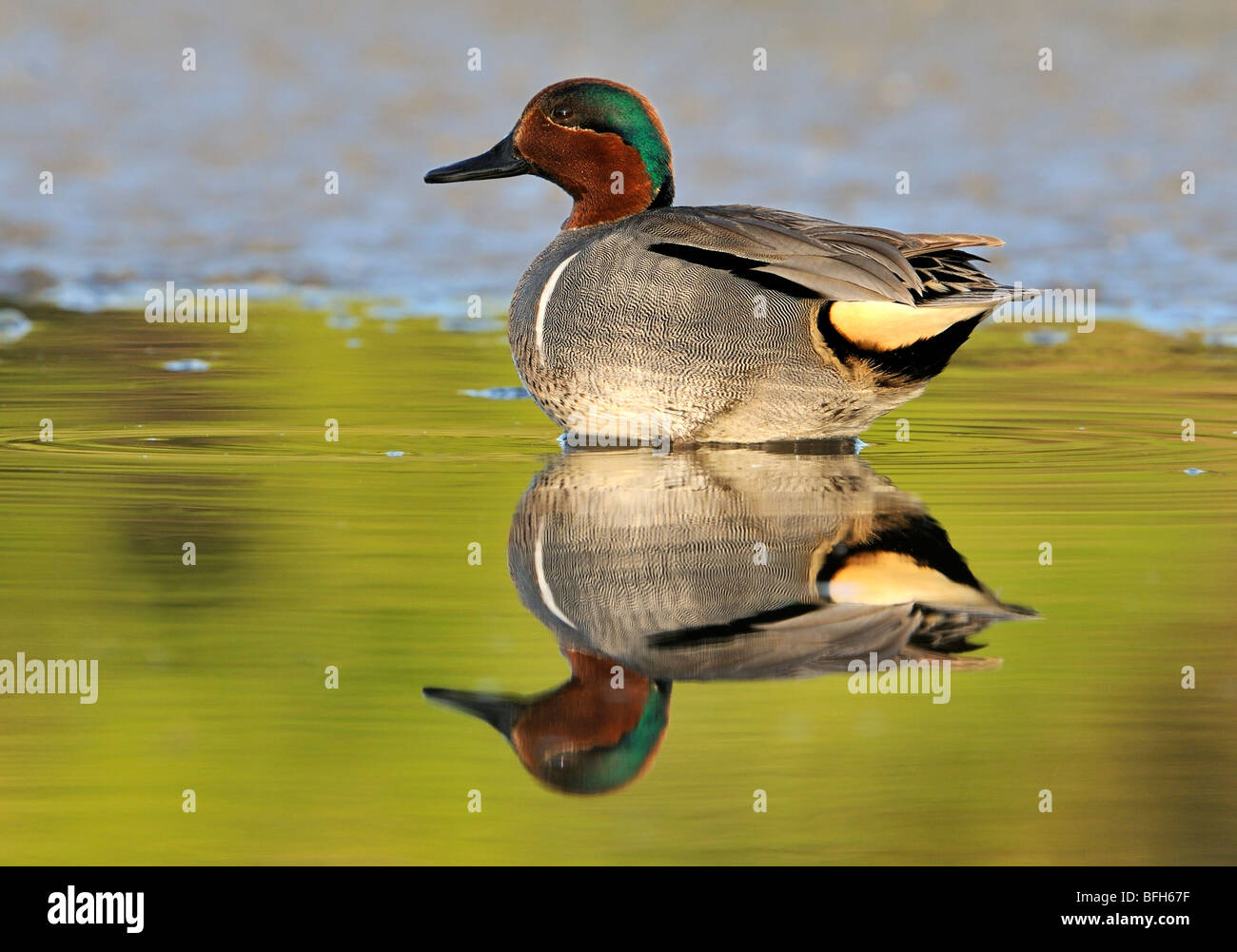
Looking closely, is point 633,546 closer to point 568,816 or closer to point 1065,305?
point 568,816

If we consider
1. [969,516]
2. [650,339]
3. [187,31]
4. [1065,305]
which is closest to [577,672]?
[969,516]

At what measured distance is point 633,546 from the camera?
535 cm

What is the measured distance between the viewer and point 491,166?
834 centimetres

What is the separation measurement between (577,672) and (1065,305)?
343 inches

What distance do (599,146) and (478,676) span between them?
155 inches

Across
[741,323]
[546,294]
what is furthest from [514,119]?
[741,323]

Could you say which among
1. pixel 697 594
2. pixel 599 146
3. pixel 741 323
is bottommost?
pixel 697 594

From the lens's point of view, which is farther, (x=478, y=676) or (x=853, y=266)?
(x=853, y=266)

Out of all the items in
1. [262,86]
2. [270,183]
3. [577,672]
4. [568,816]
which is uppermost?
[262,86]

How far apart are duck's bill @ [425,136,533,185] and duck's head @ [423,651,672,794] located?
4219 millimetres

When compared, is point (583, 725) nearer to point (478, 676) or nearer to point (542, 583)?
point (478, 676)

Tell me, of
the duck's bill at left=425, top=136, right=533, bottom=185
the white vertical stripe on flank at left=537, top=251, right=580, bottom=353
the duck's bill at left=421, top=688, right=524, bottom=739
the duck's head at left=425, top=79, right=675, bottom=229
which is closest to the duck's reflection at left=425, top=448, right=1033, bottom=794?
the duck's bill at left=421, top=688, right=524, bottom=739

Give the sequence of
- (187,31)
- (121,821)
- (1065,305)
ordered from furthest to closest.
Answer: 1. (187,31)
2. (1065,305)
3. (121,821)

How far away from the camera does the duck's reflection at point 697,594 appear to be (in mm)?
4086
